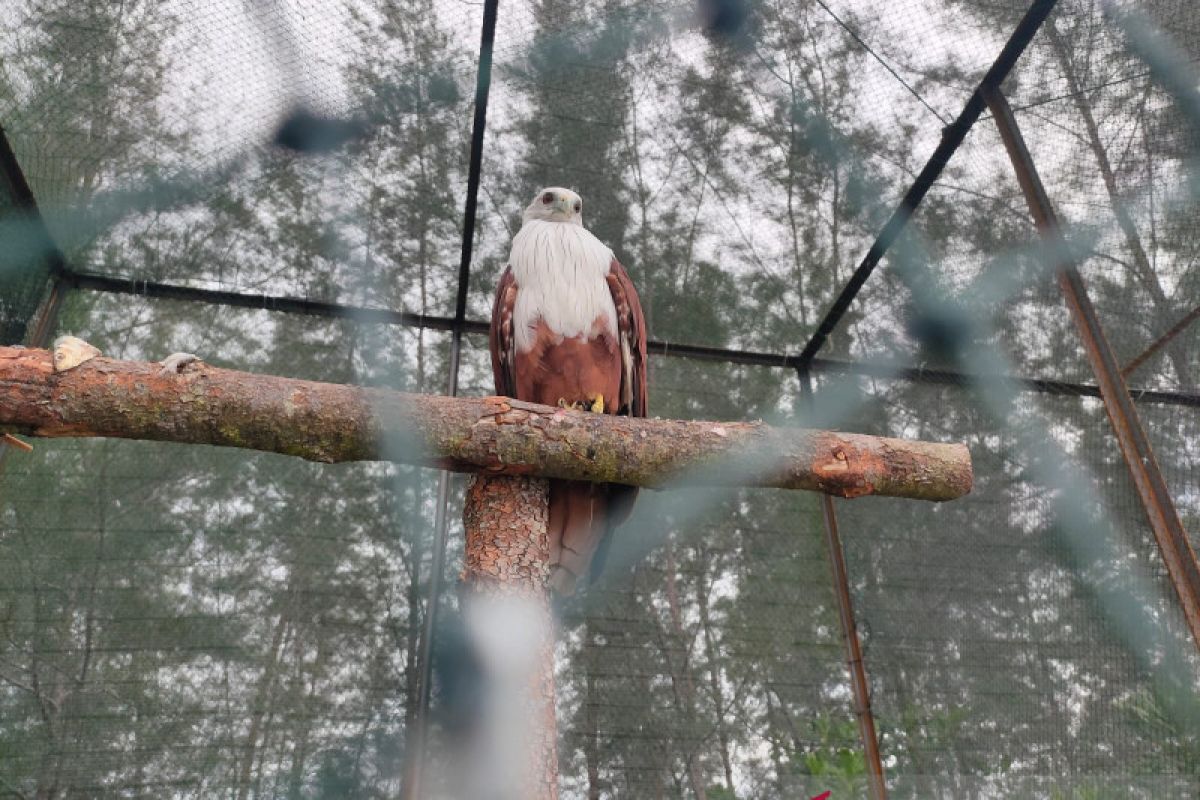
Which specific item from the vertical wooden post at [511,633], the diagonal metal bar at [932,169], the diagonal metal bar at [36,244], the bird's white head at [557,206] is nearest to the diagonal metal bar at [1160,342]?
the diagonal metal bar at [932,169]

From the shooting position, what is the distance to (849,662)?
2.76 metres

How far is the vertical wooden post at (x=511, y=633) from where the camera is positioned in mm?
1494

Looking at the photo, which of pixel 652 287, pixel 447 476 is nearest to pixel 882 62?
pixel 652 287

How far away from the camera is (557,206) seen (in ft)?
9.14

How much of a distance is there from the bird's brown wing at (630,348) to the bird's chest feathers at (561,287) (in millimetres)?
28

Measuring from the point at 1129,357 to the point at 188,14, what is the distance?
3.03 meters

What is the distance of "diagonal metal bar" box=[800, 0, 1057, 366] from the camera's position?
7.38 feet

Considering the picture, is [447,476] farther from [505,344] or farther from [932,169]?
[932,169]

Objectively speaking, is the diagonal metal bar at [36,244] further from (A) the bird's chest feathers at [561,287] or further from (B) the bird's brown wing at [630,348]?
(B) the bird's brown wing at [630,348]

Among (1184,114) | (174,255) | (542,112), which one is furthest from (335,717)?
(1184,114)

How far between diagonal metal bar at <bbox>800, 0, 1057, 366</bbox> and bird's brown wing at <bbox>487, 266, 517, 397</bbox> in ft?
4.29

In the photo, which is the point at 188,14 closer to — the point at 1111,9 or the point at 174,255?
the point at 174,255

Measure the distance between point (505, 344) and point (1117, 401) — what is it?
1674mm

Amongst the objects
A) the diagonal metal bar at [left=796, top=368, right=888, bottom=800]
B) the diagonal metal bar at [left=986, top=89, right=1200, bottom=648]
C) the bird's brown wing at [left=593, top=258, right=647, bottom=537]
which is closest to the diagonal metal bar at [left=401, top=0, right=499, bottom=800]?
the bird's brown wing at [left=593, top=258, right=647, bottom=537]
